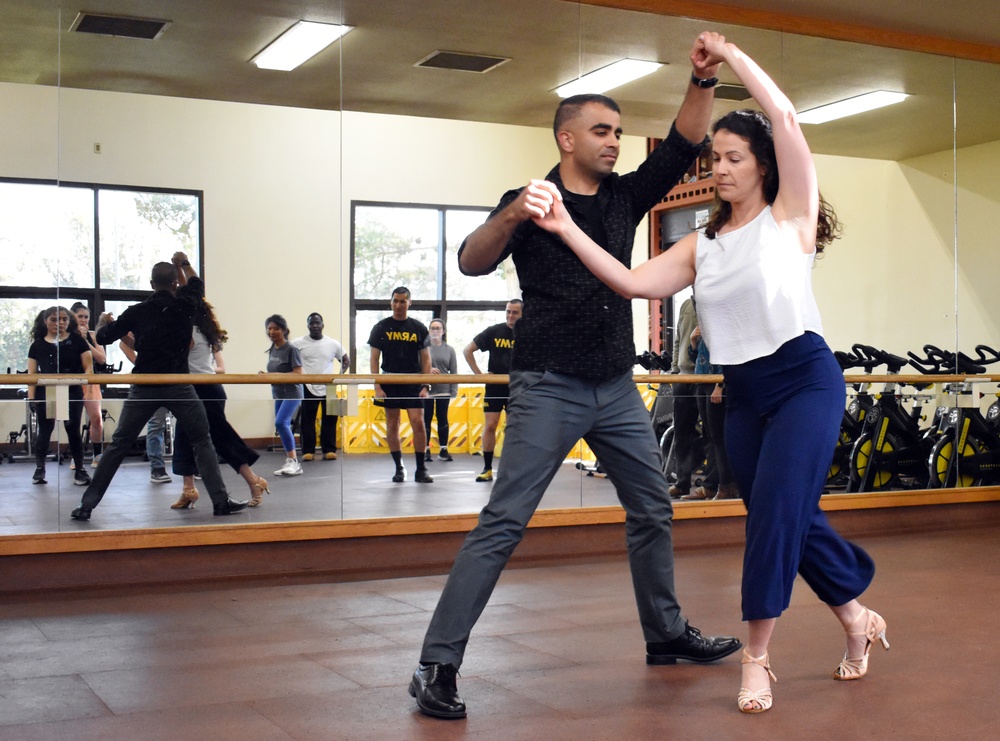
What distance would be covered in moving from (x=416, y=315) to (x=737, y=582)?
1989 mm

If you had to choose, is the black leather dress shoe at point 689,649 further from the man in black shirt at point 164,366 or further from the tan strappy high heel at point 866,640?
the man in black shirt at point 164,366

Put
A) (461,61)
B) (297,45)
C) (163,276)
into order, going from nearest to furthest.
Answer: (163,276) → (297,45) → (461,61)

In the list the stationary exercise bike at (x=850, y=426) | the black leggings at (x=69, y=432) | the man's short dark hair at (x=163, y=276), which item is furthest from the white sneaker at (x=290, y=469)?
the stationary exercise bike at (x=850, y=426)

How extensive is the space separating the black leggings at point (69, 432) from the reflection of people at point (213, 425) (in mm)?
418

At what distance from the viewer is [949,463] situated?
735 cm

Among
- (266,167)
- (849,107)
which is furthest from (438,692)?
(849,107)

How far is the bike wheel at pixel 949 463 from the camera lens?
7285 mm

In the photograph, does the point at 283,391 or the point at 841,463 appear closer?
the point at 283,391

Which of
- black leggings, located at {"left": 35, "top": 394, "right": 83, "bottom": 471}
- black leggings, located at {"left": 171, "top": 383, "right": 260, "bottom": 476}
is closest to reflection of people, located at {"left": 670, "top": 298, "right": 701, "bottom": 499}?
black leggings, located at {"left": 171, "top": 383, "right": 260, "bottom": 476}

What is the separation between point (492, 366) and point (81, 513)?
204 cm

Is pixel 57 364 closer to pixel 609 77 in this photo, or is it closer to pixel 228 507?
pixel 228 507

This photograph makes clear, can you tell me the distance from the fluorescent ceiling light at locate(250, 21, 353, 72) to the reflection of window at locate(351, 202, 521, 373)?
0.75 meters

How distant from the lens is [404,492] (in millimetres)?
5633

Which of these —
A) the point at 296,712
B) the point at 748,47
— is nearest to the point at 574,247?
the point at 296,712
